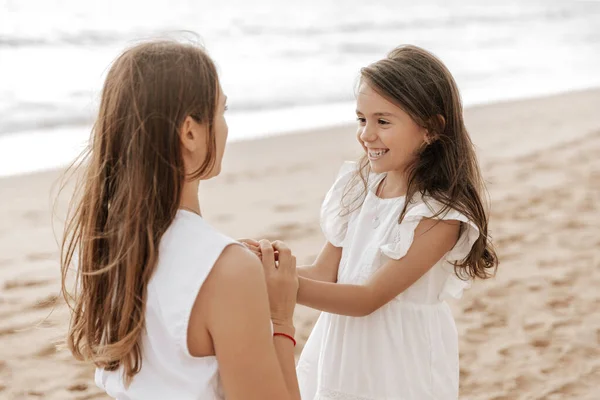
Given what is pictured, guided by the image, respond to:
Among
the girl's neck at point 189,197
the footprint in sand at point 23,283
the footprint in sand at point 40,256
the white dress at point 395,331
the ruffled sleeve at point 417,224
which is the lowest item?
the footprint in sand at point 40,256

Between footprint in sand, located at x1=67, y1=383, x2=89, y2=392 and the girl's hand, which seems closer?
the girl's hand

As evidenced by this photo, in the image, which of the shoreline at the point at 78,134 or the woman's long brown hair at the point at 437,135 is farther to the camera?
the shoreline at the point at 78,134

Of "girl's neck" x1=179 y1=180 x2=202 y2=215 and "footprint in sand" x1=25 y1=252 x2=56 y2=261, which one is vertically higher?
"girl's neck" x1=179 y1=180 x2=202 y2=215

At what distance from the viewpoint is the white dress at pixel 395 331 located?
2607 millimetres

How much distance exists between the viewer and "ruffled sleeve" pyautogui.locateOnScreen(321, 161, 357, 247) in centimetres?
284

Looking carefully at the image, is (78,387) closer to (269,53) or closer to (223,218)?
(223,218)

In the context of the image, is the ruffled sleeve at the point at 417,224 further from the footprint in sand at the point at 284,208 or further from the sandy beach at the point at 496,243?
the footprint in sand at the point at 284,208

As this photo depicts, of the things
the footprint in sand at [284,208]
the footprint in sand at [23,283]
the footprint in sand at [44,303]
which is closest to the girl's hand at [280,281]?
the footprint in sand at [44,303]

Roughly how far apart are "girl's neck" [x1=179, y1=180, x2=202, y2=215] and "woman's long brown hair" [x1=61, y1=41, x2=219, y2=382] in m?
0.04

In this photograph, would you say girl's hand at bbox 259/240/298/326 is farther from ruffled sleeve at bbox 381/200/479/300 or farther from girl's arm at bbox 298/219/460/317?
ruffled sleeve at bbox 381/200/479/300

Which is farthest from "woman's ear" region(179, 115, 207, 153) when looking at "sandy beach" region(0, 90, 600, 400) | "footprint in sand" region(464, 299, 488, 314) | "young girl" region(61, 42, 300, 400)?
"footprint in sand" region(464, 299, 488, 314)

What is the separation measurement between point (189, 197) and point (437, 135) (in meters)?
1.06

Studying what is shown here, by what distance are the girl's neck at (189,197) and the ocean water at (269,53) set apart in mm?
359

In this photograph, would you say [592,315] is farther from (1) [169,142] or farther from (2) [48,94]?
(2) [48,94]
